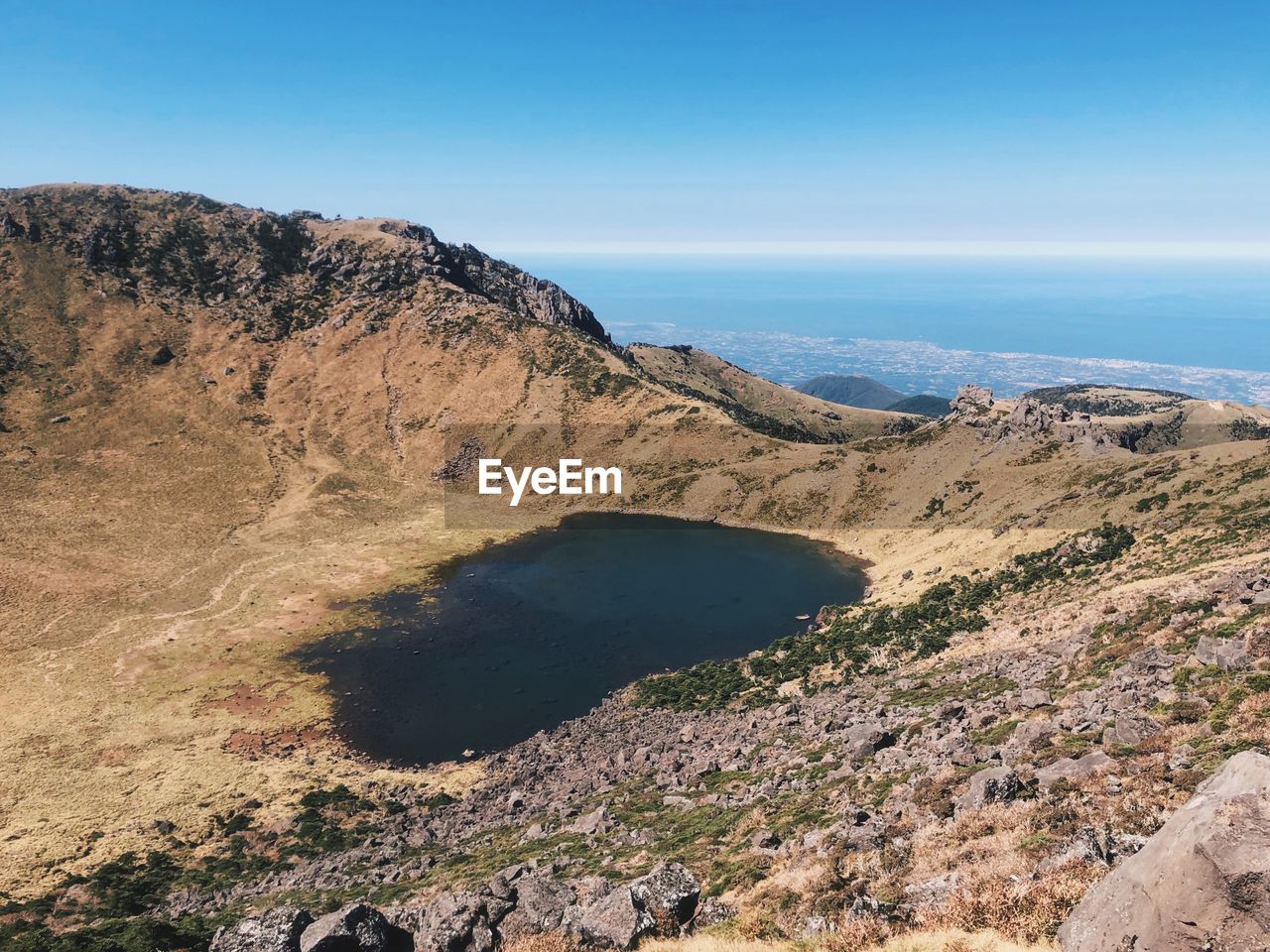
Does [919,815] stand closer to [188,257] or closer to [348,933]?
[348,933]

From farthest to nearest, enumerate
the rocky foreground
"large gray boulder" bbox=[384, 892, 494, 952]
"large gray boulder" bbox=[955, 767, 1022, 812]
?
1. "large gray boulder" bbox=[955, 767, 1022, 812]
2. "large gray boulder" bbox=[384, 892, 494, 952]
3. the rocky foreground

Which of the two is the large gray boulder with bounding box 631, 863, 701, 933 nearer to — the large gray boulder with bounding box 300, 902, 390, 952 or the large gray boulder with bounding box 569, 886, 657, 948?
the large gray boulder with bounding box 569, 886, 657, 948

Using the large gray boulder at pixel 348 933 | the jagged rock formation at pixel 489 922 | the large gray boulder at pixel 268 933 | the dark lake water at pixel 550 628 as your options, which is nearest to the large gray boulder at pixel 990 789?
the jagged rock formation at pixel 489 922

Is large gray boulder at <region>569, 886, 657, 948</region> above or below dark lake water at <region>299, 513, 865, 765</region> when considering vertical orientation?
above

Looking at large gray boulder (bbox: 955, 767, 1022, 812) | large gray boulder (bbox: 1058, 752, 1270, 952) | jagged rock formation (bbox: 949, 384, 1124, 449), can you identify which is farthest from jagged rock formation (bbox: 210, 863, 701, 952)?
jagged rock formation (bbox: 949, 384, 1124, 449)

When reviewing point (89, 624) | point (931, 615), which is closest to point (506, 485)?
point (89, 624)

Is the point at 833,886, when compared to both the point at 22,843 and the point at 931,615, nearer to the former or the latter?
the point at 931,615
